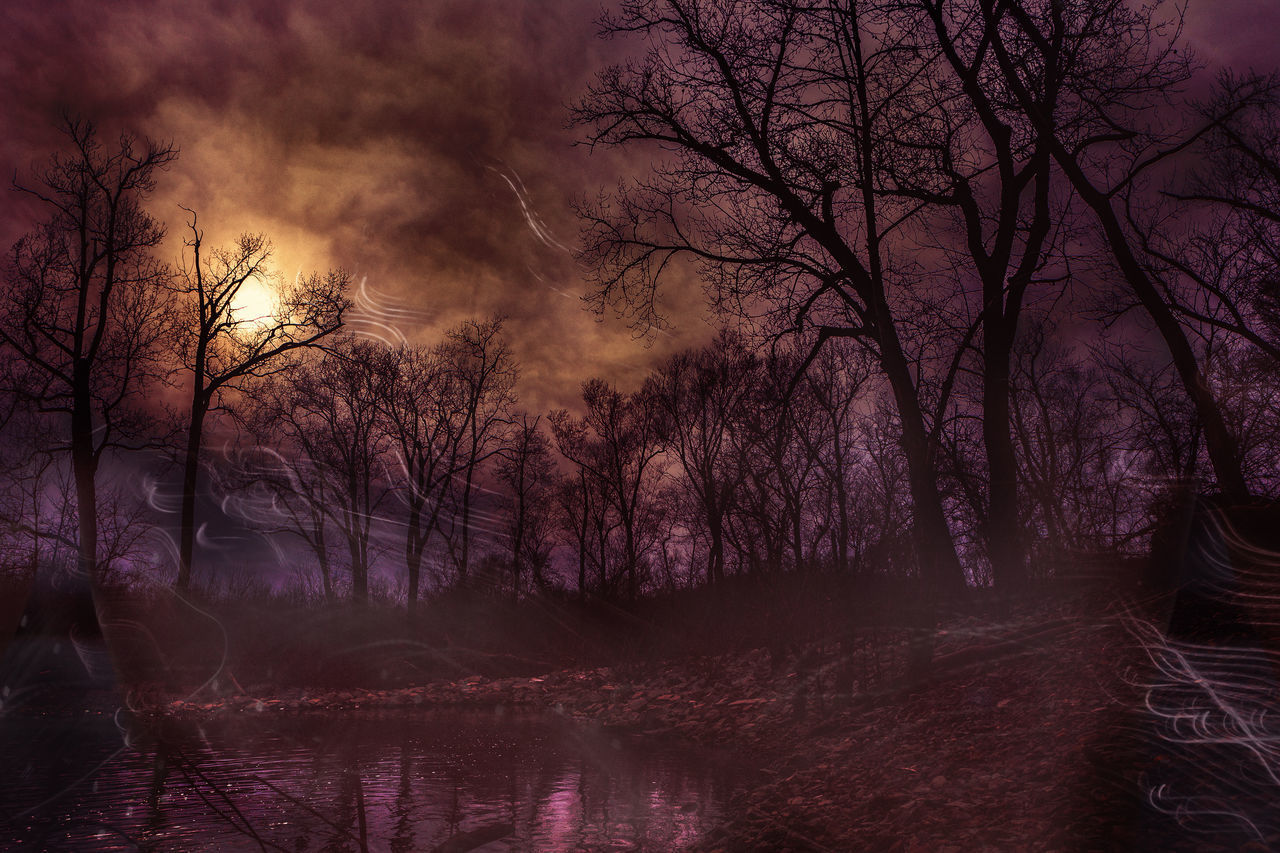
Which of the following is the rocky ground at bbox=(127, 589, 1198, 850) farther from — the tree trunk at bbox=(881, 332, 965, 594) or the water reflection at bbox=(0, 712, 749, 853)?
the water reflection at bbox=(0, 712, 749, 853)

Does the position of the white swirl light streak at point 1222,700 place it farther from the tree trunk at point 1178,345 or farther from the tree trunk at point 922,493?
the tree trunk at point 922,493

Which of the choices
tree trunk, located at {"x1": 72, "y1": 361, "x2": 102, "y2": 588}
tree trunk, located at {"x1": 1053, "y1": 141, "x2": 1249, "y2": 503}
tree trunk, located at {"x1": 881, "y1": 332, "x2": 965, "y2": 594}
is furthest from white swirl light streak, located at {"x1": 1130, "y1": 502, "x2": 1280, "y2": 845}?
tree trunk, located at {"x1": 72, "y1": 361, "x2": 102, "y2": 588}

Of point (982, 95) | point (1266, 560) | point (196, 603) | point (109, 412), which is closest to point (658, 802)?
point (1266, 560)

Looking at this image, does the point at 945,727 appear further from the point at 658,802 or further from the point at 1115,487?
the point at 1115,487

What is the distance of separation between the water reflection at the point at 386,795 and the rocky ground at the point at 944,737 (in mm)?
1086

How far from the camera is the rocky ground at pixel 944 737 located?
6012 mm

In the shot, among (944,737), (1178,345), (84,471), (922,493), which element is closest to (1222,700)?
(944,737)

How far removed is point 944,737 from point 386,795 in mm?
5956

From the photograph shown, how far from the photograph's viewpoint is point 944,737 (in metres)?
8.36

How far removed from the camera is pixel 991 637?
37.1ft

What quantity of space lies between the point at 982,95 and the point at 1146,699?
10942 millimetres

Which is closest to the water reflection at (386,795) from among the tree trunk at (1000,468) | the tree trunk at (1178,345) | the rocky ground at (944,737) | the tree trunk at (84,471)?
the rocky ground at (944,737)

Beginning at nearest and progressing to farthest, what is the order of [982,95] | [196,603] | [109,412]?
[982,95]
[109,412]
[196,603]

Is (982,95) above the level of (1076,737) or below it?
above
